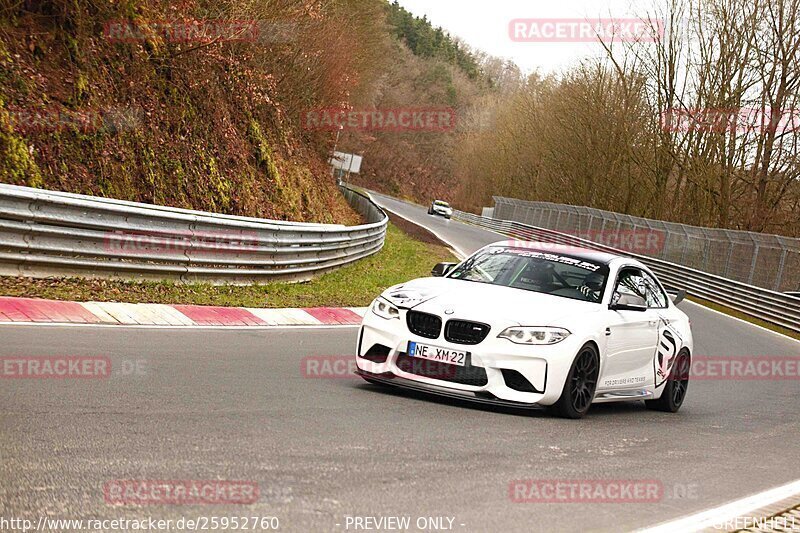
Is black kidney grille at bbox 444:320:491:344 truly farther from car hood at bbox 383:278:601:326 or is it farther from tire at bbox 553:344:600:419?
tire at bbox 553:344:600:419

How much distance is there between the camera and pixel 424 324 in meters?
8.36

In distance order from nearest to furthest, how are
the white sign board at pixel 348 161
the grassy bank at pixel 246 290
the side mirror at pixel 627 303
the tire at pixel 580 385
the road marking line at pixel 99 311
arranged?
the tire at pixel 580 385
the side mirror at pixel 627 303
the road marking line at pixel 99 311
the grassy bank at pixel 246 290
the white sign board at pixel 348 161

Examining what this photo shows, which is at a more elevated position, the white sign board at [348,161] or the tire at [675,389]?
the white sign board at [348,161]

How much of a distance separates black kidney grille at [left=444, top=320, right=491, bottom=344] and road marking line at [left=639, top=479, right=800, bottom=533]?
2.43m

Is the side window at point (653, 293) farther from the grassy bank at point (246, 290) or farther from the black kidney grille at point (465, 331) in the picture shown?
the grassy bank at point (246, 290)

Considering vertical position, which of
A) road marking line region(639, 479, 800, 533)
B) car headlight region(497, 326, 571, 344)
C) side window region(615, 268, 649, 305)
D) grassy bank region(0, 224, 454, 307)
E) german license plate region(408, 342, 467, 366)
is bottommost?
grassy bank region(0, 224, 454, 307)

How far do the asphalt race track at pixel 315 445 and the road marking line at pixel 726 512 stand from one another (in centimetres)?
12

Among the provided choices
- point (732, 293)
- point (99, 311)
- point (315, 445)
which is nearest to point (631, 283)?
point (315, 445)

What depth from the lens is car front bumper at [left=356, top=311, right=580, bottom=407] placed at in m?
8.04

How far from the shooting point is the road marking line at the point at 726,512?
5293mm

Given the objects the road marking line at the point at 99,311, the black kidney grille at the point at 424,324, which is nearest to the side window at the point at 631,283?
the black kidney grille at the point at 424,324

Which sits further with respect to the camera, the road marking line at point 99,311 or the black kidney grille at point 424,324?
the road marking line at point 99,311

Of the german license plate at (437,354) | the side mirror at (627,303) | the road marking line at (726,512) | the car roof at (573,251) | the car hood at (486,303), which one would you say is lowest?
the road marking line at (726,512)

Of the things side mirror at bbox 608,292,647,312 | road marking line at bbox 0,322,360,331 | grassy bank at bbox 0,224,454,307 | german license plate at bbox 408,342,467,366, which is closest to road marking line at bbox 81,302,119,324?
road marking line at bbox 0,322,360,331
